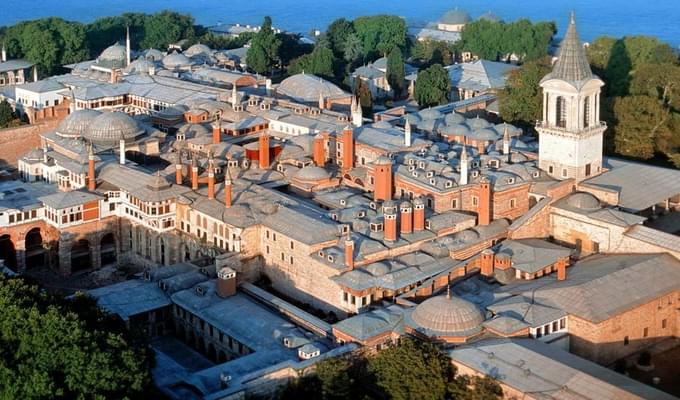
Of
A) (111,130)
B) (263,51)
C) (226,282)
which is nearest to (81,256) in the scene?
(111,130)

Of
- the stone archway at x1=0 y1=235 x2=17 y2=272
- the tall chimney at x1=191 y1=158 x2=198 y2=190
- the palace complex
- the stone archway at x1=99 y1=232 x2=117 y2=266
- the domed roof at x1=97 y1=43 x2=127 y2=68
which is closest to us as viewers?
the palace complex

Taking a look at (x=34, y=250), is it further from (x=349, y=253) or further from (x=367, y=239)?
(x=349, y=253)

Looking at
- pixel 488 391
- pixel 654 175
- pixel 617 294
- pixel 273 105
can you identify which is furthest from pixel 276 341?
pixel 273 105

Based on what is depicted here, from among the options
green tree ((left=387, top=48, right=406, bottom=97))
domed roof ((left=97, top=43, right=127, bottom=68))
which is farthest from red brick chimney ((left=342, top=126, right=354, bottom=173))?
domed roof ((left=97, top=43, right=127, bottom=68))

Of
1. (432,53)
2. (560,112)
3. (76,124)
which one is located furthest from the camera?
(432,53)

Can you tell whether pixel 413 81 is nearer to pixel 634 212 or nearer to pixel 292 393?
pixel 634 212

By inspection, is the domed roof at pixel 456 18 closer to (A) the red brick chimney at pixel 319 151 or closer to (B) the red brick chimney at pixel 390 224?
(A) the red brick chimney at pixel 319 151

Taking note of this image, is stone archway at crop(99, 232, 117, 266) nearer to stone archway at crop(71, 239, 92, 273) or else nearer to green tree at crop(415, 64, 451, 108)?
stone archway at crop(71, 239, 92, 273)
